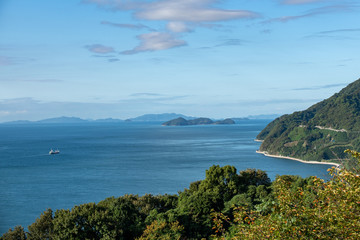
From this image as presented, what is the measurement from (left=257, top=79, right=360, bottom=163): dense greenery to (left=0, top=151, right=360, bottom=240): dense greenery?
107 m

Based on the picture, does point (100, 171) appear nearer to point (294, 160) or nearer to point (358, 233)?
point (294, 160)

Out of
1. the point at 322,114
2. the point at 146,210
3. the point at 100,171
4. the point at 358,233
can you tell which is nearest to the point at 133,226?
the point at 146,210

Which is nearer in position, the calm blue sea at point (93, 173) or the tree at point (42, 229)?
the tree at point (42, 229)

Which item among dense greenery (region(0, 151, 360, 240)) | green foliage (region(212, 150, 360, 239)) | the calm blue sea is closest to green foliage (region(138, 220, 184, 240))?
dense greenery (region(0, 151, 360, 240))

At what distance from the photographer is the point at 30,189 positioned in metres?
76.4

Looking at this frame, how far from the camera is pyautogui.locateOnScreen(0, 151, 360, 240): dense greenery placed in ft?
30.8

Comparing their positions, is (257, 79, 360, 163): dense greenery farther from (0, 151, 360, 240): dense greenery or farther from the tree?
the tree

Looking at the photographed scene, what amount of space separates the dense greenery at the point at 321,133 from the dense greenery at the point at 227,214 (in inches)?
4197

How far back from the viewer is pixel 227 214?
32188 mm

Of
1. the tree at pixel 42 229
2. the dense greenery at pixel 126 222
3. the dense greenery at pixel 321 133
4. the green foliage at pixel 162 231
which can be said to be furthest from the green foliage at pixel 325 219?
the dense greenery at pixel 321 133

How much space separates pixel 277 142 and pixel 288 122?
3366 cm

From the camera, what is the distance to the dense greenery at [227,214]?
30.8ft

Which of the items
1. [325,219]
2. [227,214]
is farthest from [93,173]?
[325,219]

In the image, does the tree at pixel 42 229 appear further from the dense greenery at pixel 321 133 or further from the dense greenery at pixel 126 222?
the dense greenery at pixel 321 133
